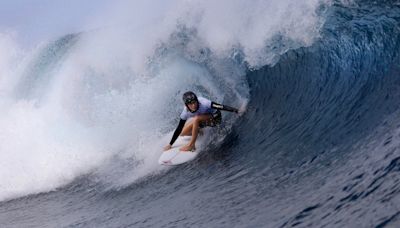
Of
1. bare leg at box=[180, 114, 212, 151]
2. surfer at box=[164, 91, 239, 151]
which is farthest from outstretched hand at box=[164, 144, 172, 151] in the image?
bare leg at box=[180, 114, 212, 151]

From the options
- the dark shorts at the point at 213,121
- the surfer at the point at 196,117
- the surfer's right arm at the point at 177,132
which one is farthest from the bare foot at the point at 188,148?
the dark shorts at the point at 213,121

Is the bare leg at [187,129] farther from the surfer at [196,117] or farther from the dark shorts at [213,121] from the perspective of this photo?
the dark shorts at [213,121]

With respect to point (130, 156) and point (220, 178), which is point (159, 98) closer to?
point (130, 156)

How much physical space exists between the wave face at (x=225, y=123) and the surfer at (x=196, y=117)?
0.31 m

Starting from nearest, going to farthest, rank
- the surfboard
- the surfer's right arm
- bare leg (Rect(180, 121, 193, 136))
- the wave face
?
1. the wave face
2. the surfboard
3. the surfer's right arm
4. bare leg (Rect(180, 121, 193, 136))

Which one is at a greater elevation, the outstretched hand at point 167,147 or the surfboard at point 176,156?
the outstretched hand at point 167,147

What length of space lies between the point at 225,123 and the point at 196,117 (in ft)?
2.90

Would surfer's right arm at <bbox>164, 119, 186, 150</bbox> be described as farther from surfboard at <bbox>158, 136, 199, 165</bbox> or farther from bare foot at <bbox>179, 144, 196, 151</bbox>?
bare foot at <bbox>179, 144, 196, 151</bbox>

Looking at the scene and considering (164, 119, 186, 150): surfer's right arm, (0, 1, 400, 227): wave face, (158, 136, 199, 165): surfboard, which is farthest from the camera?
(164, 119, 186, 150): surfer's right arm

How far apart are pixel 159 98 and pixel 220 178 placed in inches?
195

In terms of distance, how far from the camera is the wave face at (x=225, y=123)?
506cm

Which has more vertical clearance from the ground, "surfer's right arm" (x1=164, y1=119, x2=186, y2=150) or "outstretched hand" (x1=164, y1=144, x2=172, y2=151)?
"surfer's right arm" (x1=164, y1=119, x2=186, y2=150)

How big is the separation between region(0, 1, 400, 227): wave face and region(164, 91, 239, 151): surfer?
0.31 m

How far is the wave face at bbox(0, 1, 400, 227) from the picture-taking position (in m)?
5.06
